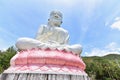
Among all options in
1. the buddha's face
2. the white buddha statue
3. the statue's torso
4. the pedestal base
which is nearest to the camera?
the pedestal base

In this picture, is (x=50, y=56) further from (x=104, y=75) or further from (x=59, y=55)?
(x=104, y=75)

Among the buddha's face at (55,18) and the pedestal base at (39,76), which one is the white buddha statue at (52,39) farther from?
the pedestal base at (39,76)

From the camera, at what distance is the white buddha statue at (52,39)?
3.67 m

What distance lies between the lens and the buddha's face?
4230mm

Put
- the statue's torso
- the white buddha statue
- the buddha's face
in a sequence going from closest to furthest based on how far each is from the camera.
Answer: the white buddha statue → the statue's torso → the buddha's face

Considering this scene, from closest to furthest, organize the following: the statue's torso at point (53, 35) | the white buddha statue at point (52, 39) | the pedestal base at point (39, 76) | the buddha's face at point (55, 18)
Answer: the pedestal base at point (39, 76) → the white buddha statue at point (52, 39) → the statue's torso at point (53, 35) → the buddha's face at point (55, 18)

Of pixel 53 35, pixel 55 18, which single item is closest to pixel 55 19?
pixel 55 18

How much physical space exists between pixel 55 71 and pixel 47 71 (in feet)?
0.30

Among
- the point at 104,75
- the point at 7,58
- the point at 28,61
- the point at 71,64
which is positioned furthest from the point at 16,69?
the point at 104,75

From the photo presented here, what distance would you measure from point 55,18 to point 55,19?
0.07ft

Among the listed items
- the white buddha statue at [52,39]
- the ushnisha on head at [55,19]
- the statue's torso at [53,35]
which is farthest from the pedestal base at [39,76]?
the ushnisha on head at [55,19]

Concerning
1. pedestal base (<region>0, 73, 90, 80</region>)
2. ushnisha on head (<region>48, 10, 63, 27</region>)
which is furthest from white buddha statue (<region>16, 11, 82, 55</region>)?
pedestal base (<region>0, 73, 90, 80</region>)

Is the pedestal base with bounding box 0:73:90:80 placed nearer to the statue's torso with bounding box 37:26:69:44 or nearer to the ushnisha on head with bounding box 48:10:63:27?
the statue's torso with bounding box 37:26:69:44

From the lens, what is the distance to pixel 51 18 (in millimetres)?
4273
